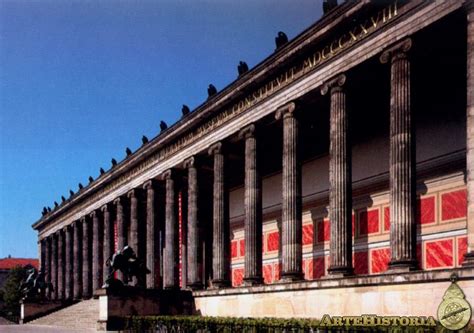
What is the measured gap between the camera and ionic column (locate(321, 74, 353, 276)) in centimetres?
2427

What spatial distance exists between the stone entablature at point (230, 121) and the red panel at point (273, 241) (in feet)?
23.4

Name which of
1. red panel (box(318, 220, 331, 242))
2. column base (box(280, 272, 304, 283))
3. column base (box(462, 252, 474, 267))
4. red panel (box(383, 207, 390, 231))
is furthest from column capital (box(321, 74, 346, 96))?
red panel (box(318, 220, 331, 242))

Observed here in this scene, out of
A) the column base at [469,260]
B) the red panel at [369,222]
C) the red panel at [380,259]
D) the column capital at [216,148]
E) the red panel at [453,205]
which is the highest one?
the column capital at [216,148]

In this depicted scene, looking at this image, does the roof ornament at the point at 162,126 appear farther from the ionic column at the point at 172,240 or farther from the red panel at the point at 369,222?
the red panel at the point at 369,222

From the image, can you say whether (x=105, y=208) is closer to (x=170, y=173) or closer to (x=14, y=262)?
(x=170, y=173)

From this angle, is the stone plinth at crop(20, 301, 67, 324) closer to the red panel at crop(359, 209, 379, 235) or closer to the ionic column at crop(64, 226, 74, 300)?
the ionic column at crop(64, 226, 74, 300)

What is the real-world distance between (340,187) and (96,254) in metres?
37.4

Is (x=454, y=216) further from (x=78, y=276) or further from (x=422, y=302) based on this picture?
(x=78, y=276)

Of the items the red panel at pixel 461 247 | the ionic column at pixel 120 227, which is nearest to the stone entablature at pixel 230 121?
the ionic column at pixel 120 227

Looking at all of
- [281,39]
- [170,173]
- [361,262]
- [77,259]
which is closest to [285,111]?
[281,39]

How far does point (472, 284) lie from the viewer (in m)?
17.4

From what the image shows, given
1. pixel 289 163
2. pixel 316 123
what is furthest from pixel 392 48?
pixel 316 123

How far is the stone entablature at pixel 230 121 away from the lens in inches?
842

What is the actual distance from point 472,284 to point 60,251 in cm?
5742
